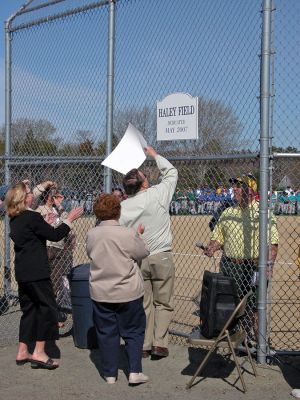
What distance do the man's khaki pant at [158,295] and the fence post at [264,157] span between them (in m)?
0.95

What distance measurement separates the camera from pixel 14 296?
8.41 meters

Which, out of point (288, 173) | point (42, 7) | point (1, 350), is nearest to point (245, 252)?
point (288, 173)

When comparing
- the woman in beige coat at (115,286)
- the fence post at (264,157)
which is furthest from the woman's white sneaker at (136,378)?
the fence post at (264,157)

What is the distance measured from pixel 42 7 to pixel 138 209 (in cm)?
372

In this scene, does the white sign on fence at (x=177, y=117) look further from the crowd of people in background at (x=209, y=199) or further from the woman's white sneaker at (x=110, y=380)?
the woman's white sneaker at (x=110, y=380)

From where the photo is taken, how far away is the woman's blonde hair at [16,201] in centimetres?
578

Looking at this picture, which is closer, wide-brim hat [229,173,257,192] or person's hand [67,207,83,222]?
person's hand [67,207,83,222]

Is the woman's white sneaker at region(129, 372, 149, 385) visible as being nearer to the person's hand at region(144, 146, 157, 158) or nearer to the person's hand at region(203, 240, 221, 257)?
the person's hand at region(203, 240, 221, 257)

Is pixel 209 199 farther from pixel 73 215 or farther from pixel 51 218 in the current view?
pixel 51 218

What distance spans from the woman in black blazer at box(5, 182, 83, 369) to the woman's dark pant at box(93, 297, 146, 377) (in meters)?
0.68

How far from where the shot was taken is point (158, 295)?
20.2 ft

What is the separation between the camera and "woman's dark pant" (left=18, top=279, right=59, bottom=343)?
19.0 feet

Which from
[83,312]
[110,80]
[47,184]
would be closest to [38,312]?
[83,312]

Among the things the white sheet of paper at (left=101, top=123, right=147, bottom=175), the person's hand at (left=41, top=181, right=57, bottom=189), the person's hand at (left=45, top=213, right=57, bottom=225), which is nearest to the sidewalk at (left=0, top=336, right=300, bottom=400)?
the person's hand at (left=45, top=213, right=57, bottom=225)
